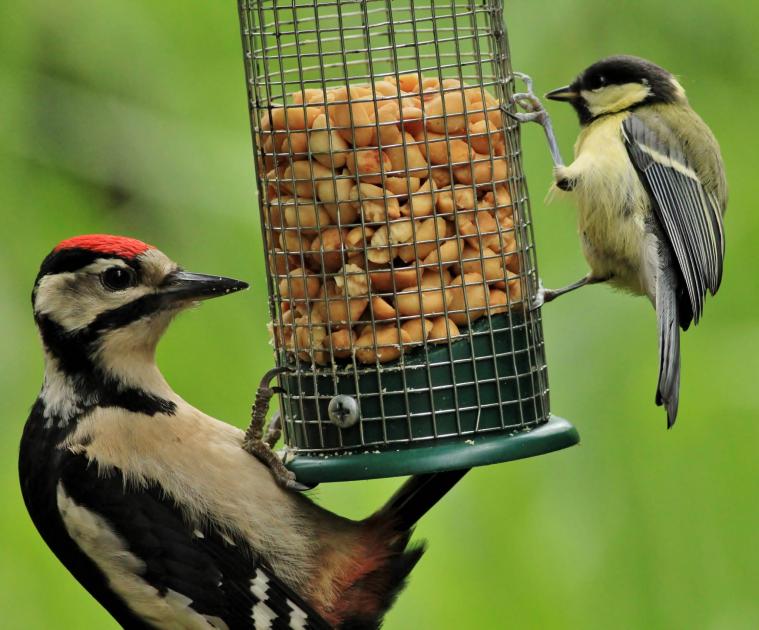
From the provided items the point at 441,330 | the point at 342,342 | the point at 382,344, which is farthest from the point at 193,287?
the point at 441,330

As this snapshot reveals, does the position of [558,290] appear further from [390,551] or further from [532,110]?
[390,551]

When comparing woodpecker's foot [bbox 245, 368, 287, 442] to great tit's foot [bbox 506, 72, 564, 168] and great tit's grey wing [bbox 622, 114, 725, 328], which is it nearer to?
great tit's foot [bbox 506, 72, 564, 168]

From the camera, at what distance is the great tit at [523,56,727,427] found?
452cm

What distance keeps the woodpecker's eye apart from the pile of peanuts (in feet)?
1.45

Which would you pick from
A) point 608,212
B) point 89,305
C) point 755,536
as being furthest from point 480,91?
point 755,536

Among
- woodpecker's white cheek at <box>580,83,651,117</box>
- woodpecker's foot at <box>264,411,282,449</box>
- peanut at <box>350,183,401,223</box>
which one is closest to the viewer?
peanut at <box>350,183,401,223</box>

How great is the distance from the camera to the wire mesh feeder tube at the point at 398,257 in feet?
12.3

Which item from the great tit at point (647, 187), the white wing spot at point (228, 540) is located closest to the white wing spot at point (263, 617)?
the white wing spot at point (228, 540)

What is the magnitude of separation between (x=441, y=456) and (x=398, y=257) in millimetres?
554

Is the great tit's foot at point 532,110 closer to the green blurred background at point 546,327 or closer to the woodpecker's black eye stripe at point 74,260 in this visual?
the green blurred background at point 546,327

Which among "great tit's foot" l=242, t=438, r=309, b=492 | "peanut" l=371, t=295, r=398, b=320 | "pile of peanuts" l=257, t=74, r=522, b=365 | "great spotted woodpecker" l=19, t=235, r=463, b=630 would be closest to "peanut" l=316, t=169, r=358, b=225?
"pile of peanuts" l=257, t=74, r=522, b=365

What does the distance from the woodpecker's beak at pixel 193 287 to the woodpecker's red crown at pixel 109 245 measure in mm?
117

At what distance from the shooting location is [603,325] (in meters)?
4.59

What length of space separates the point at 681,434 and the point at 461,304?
100cm
